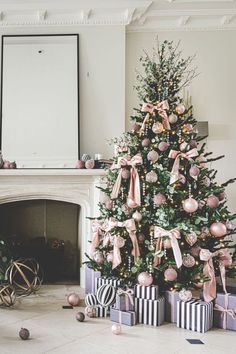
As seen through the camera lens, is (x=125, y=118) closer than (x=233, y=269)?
No

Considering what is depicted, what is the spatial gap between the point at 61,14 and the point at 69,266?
9.61 ft

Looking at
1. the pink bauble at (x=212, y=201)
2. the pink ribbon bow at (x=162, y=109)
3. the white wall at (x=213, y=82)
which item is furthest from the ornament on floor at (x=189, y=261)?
the white wall at (x=213, y=82)

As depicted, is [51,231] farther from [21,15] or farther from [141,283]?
[21,15]

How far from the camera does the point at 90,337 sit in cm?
313

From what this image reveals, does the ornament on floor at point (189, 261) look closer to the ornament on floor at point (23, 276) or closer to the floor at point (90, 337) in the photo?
the floor at point (90, 337)

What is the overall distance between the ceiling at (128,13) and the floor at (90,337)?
3166 millimetres

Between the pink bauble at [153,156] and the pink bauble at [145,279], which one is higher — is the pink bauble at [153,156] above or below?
above

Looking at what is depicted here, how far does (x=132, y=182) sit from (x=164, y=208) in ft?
1.25

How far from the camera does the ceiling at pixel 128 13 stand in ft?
14.7

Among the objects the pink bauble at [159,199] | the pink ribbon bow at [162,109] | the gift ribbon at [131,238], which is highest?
the pink ribbon bow at [162,109]

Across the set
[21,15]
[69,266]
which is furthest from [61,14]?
[69,266]

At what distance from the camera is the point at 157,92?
3.73 m

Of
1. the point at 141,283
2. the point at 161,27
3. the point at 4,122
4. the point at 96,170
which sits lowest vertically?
the point at 141,283

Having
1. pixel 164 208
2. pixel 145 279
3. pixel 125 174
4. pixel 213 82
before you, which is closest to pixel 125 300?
pixel 145 279
